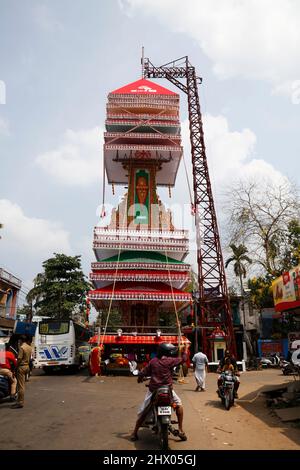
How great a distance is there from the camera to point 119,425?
7117 mm

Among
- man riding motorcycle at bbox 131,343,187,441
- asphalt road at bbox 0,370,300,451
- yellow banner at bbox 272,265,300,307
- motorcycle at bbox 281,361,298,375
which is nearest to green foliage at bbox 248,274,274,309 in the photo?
motorcycle at bbox 281,361,298,375

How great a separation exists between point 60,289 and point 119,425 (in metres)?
31.6

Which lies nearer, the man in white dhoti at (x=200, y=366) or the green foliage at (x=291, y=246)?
the man in white dhoti at (x=200, y=366)

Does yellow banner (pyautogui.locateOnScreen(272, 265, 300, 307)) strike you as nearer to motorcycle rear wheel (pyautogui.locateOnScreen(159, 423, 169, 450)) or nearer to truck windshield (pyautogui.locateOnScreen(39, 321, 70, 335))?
motorcycle rear wheel (pyautogui.locateOnScreen(159, 423, 169, 450))

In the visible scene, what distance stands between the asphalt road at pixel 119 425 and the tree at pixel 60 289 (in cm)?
2636

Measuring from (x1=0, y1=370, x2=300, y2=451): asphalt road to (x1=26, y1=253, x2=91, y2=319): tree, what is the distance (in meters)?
26.4

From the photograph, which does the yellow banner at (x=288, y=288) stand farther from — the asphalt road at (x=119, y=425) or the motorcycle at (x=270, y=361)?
the motorcycle at (x=270, y=361)

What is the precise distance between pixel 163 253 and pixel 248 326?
54.3 feet

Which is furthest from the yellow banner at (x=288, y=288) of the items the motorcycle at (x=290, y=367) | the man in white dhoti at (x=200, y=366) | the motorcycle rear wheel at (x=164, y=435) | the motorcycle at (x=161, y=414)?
the motorcycle rear wheel at (x=164, y=435)

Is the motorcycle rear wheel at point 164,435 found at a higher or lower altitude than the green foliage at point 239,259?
lower

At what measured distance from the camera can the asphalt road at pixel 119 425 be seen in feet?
18.6

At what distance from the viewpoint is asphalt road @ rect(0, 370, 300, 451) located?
5.67 m
